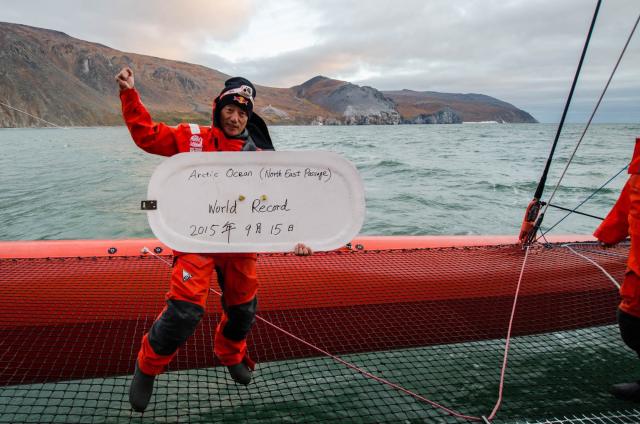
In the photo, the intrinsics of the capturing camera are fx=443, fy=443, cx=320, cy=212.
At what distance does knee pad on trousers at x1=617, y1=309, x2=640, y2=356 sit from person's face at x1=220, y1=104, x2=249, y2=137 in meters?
2.04

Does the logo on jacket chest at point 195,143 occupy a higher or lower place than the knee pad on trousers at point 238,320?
higher

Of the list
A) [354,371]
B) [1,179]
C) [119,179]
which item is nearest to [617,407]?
[354,371]

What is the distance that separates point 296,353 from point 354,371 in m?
0.43

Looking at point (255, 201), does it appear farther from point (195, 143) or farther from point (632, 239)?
point (632, 239)

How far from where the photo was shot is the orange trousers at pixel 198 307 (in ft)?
6.12

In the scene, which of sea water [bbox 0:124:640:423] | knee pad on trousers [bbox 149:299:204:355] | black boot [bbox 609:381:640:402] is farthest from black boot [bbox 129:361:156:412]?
black boot [bbox 609:381:640:402]

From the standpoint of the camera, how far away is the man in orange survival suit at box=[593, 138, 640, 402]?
197 cm

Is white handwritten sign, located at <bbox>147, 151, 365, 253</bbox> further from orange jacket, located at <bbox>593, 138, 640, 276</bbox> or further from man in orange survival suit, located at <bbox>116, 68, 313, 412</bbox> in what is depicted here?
orange jacket, located at <bbox>593, 138, 640, 276</bbox>

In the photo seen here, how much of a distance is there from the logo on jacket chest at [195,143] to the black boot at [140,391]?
1029 millimetres

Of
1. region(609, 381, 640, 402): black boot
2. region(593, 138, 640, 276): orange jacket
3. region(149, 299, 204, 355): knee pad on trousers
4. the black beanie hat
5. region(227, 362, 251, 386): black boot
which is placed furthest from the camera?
region(609, 381, 640, 402): black boot

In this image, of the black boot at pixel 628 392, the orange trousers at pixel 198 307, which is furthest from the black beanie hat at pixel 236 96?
the black boot at pixel 628 392

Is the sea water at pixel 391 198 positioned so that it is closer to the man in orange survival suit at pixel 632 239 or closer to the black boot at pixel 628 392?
the man in orange survival suit at pixel 632 239

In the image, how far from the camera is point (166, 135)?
2061 mm

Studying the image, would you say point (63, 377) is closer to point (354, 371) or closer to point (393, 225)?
point (354, 371)
